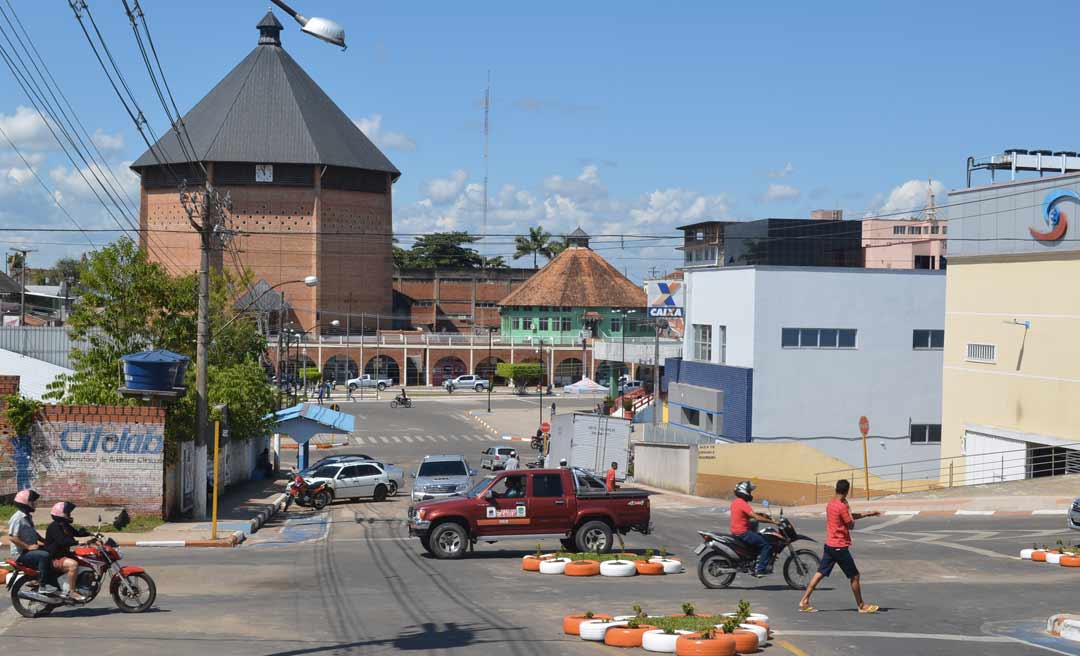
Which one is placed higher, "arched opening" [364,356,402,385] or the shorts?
the shorts

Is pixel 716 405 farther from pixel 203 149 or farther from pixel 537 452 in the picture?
pixel 203 149

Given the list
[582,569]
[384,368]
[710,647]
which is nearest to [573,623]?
[710,647]

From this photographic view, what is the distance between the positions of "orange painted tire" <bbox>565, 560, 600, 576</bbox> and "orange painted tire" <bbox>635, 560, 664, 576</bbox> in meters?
0.67

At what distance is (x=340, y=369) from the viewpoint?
113m

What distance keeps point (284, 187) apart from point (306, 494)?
8153cm

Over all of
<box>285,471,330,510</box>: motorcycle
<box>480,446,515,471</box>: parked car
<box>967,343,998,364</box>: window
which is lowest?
<box>480,446,515,471</box>: parked car

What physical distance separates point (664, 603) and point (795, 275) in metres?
32.0

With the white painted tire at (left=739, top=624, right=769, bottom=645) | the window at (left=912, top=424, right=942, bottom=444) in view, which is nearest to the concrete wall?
the window at (left=912, top=424, right=942, bottom=444)

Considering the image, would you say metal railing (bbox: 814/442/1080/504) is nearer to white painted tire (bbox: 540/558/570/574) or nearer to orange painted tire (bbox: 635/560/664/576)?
orange painted tire (bbox: 635/560/664/576)

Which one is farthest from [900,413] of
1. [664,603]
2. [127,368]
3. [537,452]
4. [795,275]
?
[664,603]

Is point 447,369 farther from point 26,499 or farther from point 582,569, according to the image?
point 26,499

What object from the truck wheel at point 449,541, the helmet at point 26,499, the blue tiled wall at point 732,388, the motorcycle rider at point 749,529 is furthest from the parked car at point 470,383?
the helmet at point 26,499

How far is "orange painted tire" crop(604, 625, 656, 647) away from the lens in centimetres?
1265

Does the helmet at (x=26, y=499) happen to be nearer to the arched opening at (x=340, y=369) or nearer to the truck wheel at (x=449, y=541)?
the truck wheel at (x=449, y=541)
